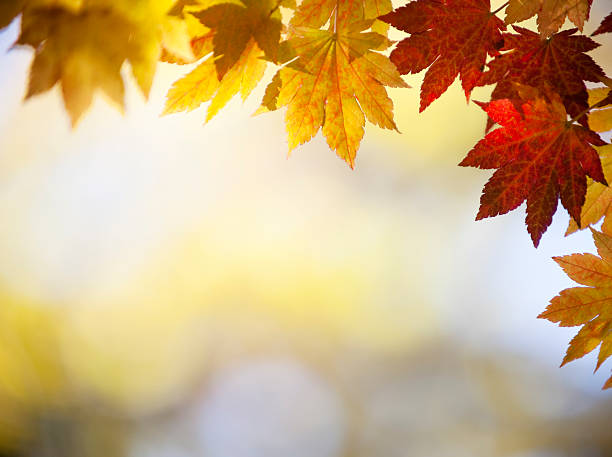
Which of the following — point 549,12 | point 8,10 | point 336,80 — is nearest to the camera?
point 8,10

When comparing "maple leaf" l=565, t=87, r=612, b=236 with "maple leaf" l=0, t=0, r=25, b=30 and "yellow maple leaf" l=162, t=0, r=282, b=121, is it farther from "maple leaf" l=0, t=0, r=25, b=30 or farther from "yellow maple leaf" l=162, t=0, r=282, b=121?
"maple leaf" l=0, t=0, r=25, b=30

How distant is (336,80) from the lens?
0.84 metres

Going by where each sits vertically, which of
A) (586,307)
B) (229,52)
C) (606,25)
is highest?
(229,52)

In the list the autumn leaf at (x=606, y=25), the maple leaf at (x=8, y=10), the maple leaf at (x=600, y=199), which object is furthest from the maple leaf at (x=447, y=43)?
the maple leaf at (x=8, y=10)

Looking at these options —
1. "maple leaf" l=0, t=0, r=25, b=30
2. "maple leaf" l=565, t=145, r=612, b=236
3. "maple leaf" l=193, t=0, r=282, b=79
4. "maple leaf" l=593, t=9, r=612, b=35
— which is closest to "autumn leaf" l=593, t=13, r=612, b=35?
"maple leaf" l=593, t=9, r=612, b=35

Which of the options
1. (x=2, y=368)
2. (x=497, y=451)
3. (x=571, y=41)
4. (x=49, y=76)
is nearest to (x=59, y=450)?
(x=2, y=368)

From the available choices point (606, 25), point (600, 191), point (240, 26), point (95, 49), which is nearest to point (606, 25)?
point (606, 25)

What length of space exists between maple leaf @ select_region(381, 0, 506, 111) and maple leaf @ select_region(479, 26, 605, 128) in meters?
0.03

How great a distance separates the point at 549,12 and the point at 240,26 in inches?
19.2

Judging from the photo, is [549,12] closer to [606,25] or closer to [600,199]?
[606,25]

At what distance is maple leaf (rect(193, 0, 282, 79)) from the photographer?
2.16 ft

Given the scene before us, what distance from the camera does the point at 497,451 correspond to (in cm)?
545

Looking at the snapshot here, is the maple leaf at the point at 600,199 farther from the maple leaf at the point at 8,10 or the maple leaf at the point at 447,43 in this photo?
the maple leaf at the point at 8,10

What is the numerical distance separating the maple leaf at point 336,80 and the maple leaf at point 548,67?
192 mm
